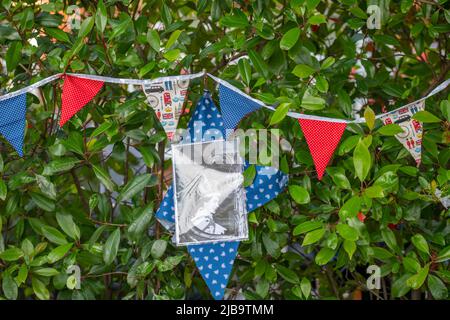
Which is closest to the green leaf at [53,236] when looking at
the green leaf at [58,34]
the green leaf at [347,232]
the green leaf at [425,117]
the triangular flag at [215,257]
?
the triangular flag at [215,257]

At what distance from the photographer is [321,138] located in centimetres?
162

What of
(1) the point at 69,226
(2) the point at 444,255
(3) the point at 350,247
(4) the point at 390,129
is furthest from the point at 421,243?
(1) the point at 69,226

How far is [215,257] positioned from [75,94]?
1.74 ft

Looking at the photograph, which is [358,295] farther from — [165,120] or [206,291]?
[165,120]

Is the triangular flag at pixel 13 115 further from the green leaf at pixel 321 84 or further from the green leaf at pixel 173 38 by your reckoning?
the green leaf at pixel 321 84

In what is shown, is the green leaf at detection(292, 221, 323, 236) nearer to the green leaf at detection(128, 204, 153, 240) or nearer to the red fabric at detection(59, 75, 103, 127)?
the green leaf at detection(128, 204, 153, 240)

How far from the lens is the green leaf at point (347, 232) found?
5.22 feet

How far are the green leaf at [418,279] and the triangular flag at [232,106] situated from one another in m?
0.56

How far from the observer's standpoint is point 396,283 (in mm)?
1775

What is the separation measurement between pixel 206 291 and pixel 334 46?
836 mm

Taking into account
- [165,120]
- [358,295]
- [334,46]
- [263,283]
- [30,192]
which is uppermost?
[334,46]

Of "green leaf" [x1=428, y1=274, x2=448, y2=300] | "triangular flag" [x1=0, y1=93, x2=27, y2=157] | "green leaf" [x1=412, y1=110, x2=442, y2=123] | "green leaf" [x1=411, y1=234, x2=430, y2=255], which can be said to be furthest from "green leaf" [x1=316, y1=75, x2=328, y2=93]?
"triangular flag" [x1=0, y1=93, x2=27, y2=157]

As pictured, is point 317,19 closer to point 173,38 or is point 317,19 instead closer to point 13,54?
point 173,38

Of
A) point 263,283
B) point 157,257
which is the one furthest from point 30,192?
point 263,283
